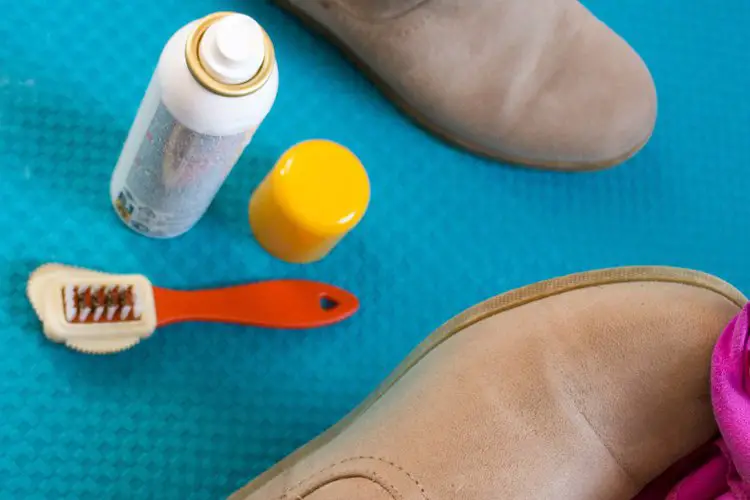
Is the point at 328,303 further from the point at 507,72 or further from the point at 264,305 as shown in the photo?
the point at 507,72

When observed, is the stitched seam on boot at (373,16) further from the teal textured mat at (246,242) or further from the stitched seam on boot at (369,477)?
the stitched seam on boot at (369,477)

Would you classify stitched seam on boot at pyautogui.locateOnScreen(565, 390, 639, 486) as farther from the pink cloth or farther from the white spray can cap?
the white spray can cap

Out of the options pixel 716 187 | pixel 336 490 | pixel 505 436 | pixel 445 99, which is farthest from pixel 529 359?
pixel 716 187

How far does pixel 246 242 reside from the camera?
726 millimetres

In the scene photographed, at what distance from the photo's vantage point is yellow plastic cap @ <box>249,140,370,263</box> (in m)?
0.66

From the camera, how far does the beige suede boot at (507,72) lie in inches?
29.7

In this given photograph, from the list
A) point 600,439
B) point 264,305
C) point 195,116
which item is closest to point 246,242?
point 264,305

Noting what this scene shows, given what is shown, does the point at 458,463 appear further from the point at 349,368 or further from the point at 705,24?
the point at 705,24

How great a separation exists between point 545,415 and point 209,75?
0.33m

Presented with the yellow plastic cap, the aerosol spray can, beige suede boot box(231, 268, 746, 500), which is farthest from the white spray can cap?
beige suede boot box(231, 268, 746, 500)

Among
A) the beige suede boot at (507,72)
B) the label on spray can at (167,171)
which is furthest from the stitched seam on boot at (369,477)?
the beige suede boot at (507,72)

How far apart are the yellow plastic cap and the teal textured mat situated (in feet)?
0.17

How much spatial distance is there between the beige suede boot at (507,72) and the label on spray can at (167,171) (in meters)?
0.22

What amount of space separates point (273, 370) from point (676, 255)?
43cm
